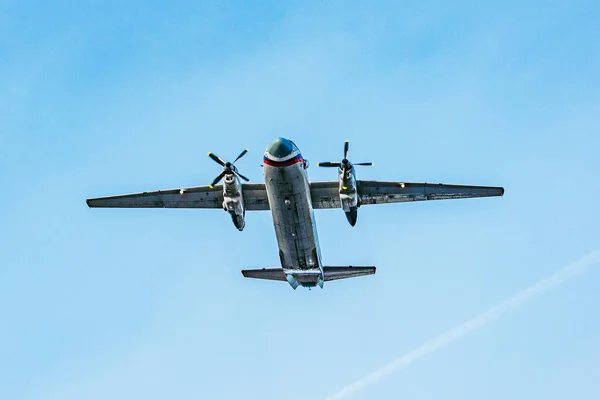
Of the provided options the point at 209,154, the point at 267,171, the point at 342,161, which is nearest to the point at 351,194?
the point at 342,161

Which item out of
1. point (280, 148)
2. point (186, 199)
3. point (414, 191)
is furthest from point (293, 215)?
point (186, 199)

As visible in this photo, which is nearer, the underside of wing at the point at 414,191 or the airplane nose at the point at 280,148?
the airplane nose at the point at 280,148

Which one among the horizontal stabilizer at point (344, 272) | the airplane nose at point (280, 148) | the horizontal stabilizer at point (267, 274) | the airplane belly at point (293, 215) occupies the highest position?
the airplane nose at point (280, 148)

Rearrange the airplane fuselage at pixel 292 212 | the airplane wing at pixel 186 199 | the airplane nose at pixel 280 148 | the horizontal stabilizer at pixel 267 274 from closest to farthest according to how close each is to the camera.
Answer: the airplane nose at pixel 280 148, the airplane fuselage at pixel 292 212, the airplane wing at pixel 186 199, the horizontal stabilizer at pixel 267 274

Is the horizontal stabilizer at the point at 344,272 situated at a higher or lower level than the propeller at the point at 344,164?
lower

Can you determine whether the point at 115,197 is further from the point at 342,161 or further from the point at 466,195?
the point at 466,195

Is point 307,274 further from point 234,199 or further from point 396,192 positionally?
point 396,192

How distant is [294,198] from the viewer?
169 feet

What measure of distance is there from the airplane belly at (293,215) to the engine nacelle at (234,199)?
276cm

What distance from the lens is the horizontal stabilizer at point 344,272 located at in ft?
191

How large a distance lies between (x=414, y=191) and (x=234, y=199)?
12.1 meters

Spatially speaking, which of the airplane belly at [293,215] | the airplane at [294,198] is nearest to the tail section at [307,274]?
the airplane at [294,198]

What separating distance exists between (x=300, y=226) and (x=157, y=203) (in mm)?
10947

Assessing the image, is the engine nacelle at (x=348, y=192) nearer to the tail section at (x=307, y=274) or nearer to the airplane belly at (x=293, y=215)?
the airplane belly at (x=293, y=215)
